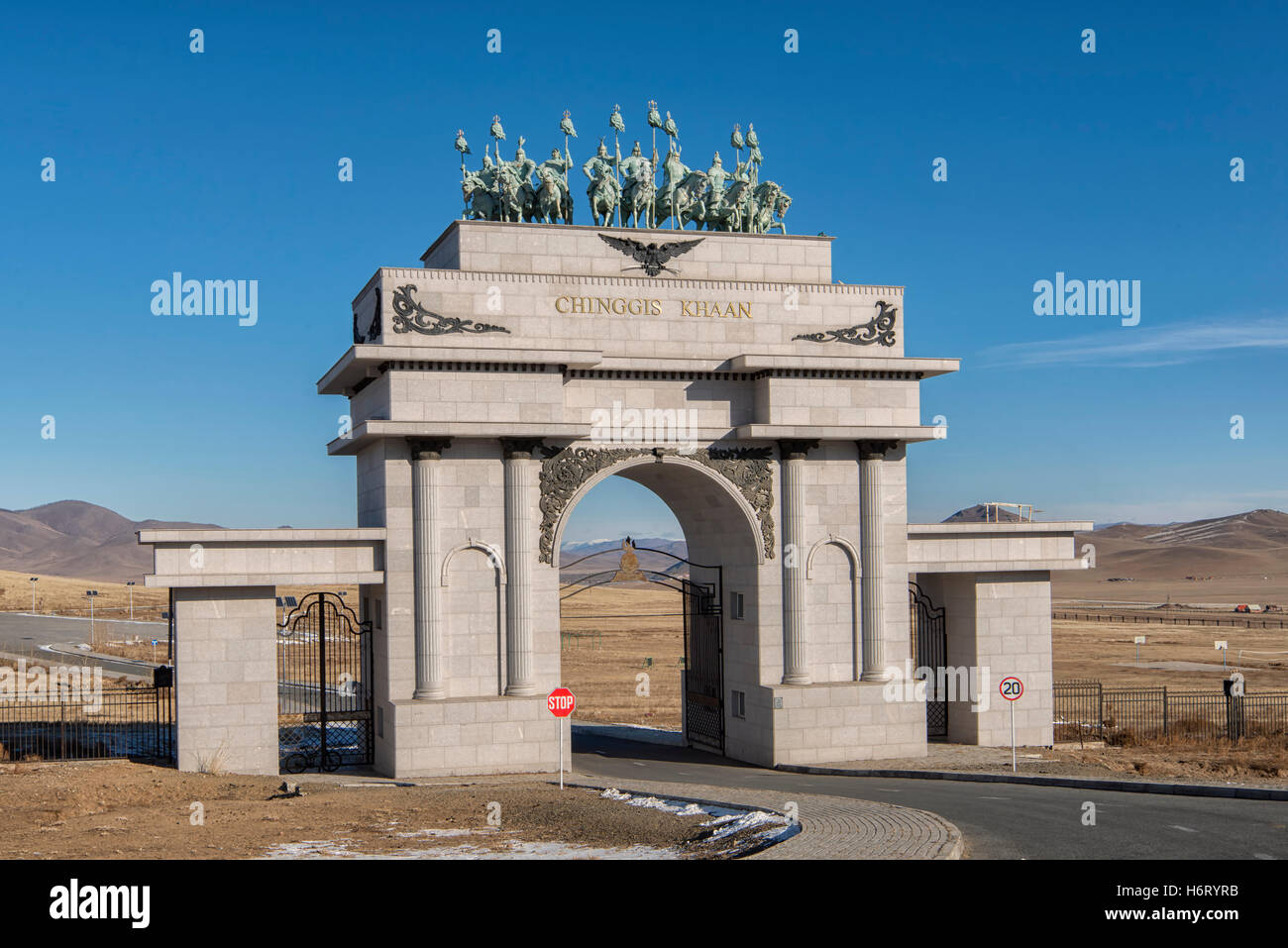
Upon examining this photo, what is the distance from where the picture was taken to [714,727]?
36.8 m

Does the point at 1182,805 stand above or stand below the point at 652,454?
below

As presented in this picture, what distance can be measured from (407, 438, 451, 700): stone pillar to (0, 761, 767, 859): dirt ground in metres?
2.97

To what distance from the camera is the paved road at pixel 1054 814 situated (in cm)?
1900

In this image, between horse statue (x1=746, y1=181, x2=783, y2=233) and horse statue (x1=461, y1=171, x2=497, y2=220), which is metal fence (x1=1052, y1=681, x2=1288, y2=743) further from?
horse statue (x1=461, y1=171, x2=497, y2=220)

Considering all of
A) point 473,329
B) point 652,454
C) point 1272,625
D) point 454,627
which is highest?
point 473,329

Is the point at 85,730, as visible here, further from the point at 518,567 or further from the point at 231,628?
the point at 518,567

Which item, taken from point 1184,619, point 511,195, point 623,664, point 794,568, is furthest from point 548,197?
point 1184,619

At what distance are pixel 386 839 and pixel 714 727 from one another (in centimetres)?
1705

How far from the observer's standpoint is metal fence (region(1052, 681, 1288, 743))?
36.5 meters

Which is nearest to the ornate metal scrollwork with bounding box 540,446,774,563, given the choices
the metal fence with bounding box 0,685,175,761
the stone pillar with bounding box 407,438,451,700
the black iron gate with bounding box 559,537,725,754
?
the stone pillar with bounding box 407,438,451,700

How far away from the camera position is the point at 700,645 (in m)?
38.0

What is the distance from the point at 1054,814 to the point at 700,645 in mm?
16342
